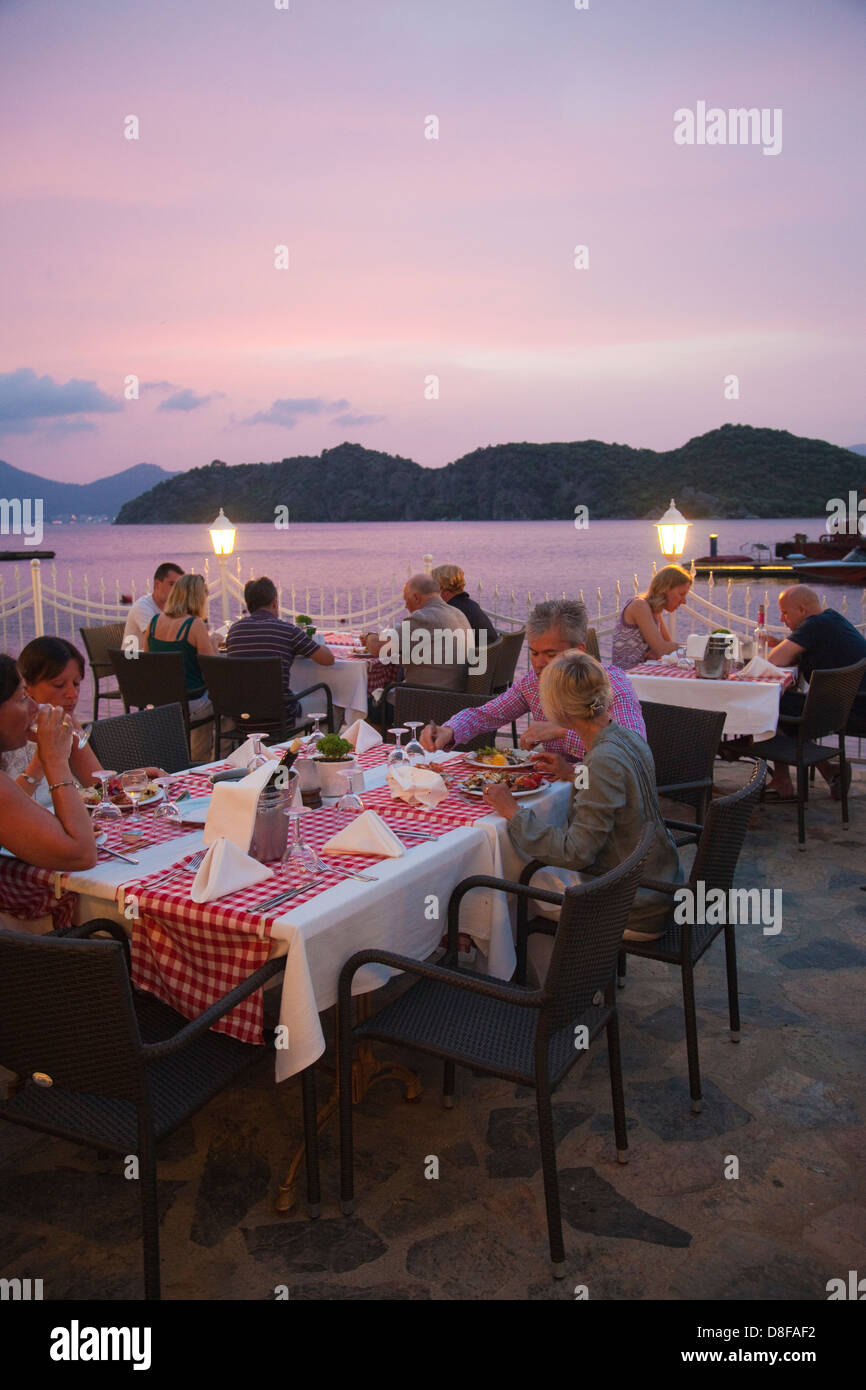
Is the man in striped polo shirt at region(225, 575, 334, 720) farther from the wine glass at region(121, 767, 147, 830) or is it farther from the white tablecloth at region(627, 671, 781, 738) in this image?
the wine glass at region(121, 767, 147, 830)

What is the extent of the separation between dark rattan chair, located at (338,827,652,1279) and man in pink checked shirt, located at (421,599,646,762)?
104 cm

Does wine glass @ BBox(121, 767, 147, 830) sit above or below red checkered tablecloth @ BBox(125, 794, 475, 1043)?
above

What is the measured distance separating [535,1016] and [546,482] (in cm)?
3901

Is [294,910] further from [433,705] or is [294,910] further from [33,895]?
[433,705]

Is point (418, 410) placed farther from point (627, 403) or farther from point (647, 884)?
point (647, 884)

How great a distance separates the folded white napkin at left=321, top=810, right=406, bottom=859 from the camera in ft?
8.27

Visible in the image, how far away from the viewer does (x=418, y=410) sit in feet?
107

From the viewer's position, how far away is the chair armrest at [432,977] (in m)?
2.06

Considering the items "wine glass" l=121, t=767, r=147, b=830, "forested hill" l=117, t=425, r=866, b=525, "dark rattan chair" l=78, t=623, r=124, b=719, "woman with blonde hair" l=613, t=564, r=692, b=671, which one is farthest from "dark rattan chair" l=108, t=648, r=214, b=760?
"forested hill" l=117, t=425, r=866, b=525

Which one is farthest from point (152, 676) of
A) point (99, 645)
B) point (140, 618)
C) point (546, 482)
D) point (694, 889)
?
point (546, 482)

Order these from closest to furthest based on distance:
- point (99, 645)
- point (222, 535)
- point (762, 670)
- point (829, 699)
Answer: point (829, 699) < point (762, 670) < point (99, 645) < point (222, 535)

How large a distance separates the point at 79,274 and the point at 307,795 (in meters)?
16.8

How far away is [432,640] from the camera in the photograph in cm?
571

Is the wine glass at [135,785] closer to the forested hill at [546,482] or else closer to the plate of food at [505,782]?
Result: the plate of food at [505,782]
